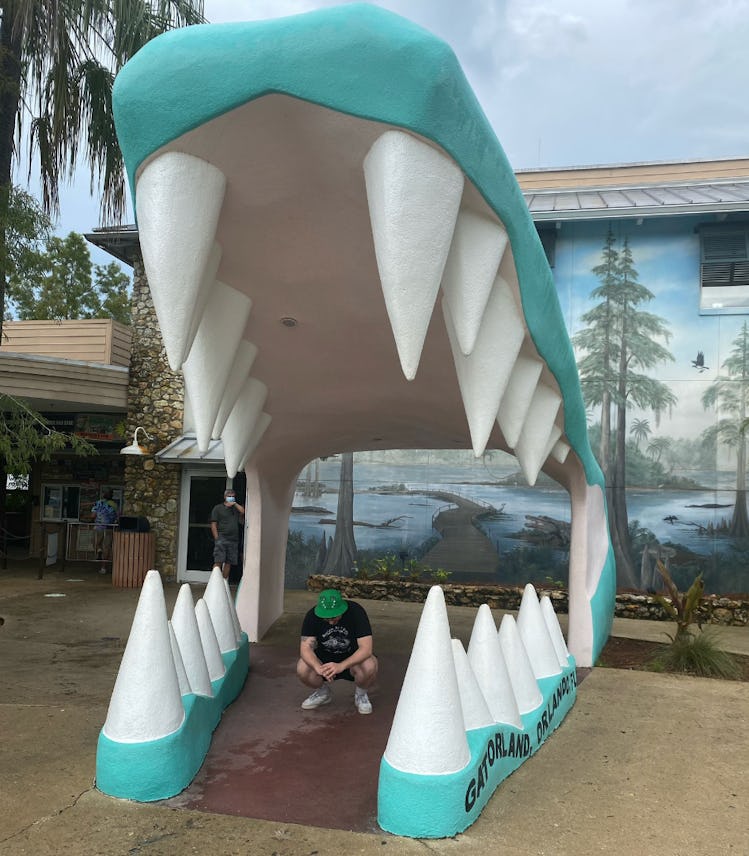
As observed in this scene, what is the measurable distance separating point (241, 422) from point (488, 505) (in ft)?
21.4

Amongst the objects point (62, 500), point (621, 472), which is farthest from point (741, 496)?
point (62, 500)

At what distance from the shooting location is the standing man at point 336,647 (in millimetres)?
4219

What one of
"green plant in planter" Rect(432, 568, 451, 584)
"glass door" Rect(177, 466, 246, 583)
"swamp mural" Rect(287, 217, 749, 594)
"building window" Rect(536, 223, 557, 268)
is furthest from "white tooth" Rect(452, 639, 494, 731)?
"building window" Rect(536, 223, 557, 268)

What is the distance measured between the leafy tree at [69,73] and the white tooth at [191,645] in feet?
17.1

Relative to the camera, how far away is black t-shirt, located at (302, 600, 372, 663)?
432cm

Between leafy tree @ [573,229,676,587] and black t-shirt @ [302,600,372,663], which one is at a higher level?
leafy tree @ [573,229,676,587]

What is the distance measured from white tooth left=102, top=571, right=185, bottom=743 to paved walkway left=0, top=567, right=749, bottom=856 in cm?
28

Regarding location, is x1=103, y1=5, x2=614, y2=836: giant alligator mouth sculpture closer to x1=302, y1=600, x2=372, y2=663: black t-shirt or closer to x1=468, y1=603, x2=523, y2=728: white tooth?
x1=468, y1=603, x2=523, y2=728: white tooth

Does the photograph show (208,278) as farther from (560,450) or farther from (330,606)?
(560,450)

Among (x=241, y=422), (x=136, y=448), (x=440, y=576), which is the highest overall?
(x=241, y=422)

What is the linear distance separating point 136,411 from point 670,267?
8.30 meters

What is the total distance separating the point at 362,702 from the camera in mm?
4293

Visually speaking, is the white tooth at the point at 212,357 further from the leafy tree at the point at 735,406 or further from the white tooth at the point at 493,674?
the leafy tree at the point at 735,406

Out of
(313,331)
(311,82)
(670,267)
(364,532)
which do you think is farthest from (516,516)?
(311,82)
